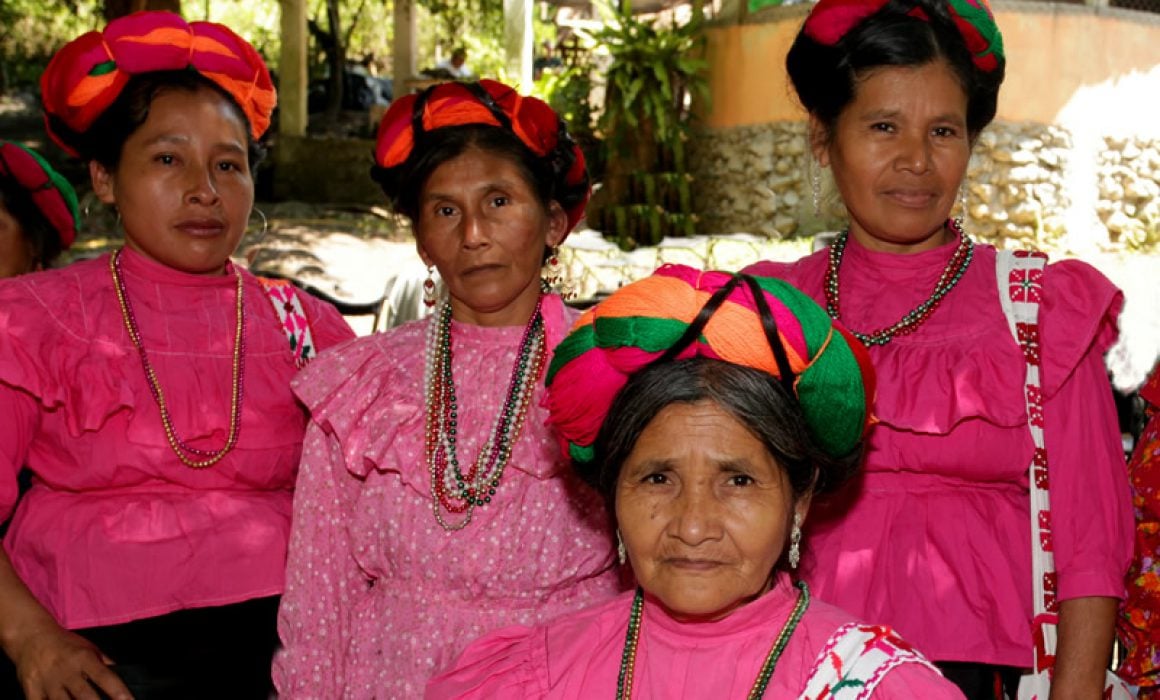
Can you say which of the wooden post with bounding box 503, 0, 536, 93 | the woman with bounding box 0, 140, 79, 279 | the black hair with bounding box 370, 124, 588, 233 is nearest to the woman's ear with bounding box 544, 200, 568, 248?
the black hair with bounding box 370, 124, 588, 233

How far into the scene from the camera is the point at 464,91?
2.62 m

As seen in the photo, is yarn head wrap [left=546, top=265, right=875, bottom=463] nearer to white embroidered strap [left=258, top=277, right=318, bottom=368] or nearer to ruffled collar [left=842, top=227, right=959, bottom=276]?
ruffled collar [left=842, top=227, right=959, bottom=276]

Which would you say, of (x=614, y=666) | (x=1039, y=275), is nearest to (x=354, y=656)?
(x=614, y=666)

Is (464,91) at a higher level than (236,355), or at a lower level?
higher

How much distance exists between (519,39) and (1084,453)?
11.8 meters

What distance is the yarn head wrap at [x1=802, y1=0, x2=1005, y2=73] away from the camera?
2.41m

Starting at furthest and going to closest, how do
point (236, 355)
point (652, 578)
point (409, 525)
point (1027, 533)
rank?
point (236, 355) < point (409, 525) < point (1027, 533) < point (652, 578)

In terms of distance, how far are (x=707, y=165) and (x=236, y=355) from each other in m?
12.0

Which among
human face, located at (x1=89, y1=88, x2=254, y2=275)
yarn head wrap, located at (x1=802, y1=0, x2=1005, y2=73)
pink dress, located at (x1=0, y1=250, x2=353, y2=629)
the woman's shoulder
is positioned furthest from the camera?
human face, located at (x1=89, y1=88, x2=254, y2=275)

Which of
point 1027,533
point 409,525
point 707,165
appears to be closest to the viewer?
point 1027,533

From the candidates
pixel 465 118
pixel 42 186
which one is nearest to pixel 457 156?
pixel 465 118

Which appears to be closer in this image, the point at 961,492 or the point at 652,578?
the point at 652,578

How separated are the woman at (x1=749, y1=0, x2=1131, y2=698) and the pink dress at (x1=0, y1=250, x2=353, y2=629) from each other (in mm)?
1277

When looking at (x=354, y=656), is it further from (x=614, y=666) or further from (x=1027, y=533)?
(x=1027, y=533)
